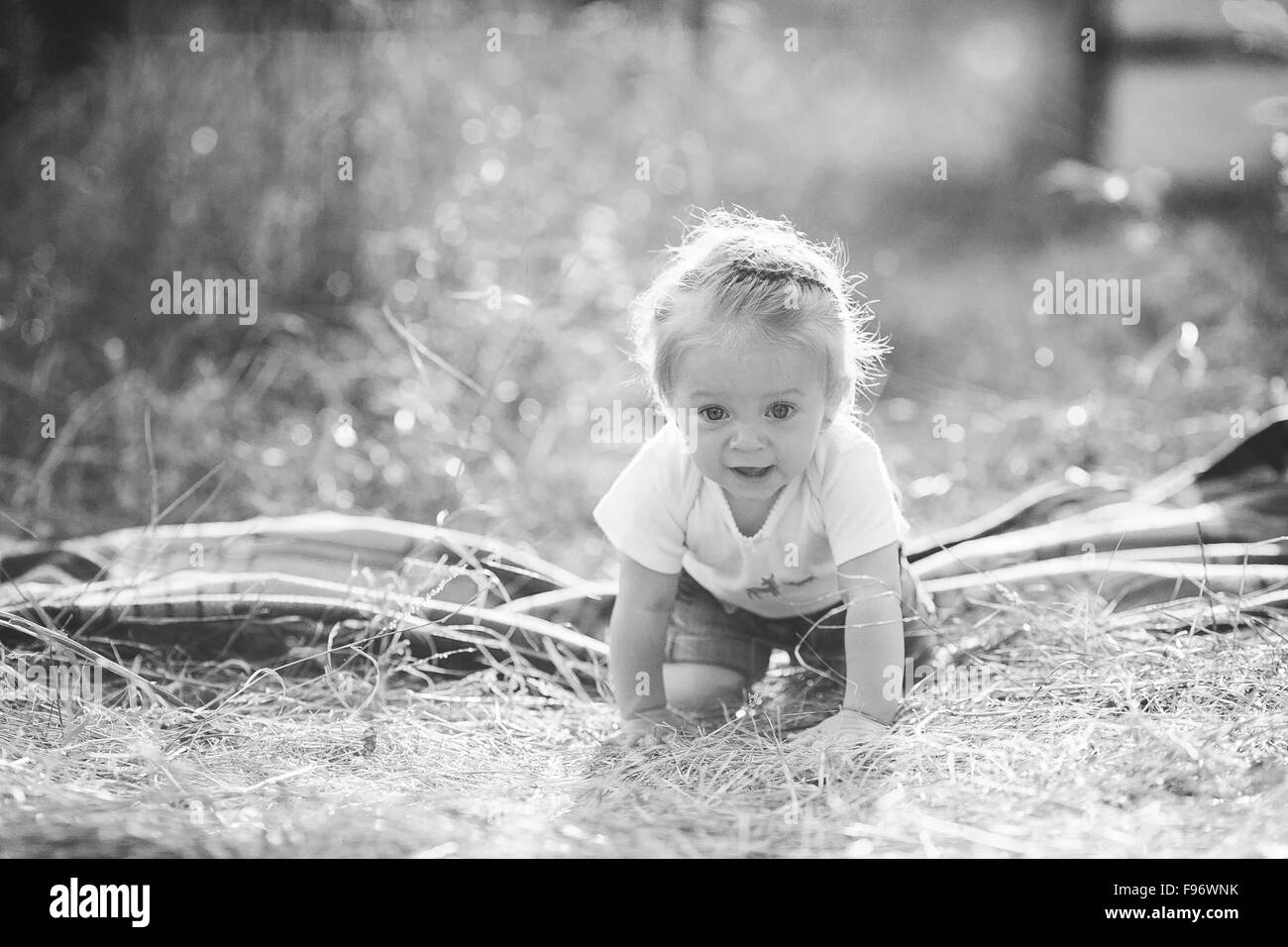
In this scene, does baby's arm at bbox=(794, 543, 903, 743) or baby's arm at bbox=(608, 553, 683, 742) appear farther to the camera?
baby's arm at bbox=(608, 553, 683, 742)

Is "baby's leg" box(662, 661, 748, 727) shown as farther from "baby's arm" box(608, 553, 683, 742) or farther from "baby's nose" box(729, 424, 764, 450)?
"baby's nose" box(729, 424, 764, 450)

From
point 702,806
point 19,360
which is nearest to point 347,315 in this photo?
point 19,360

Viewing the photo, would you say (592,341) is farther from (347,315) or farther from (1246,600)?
(1246,600)

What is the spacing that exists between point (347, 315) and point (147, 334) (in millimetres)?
630

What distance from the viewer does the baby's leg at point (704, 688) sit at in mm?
2248

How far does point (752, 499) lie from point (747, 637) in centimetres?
30

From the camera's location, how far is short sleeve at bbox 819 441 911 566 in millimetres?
2018

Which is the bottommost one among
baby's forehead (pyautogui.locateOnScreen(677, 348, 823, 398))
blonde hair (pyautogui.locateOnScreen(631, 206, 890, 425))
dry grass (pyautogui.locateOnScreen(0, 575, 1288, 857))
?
dry grass (pyautogui.locateOnScreen(0, 575, 1288, 857))

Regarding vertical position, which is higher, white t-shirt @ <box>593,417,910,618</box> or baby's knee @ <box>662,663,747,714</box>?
white t-shirt @ <box>593,417,910,618</box>

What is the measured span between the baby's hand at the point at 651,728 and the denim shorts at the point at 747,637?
17 cm

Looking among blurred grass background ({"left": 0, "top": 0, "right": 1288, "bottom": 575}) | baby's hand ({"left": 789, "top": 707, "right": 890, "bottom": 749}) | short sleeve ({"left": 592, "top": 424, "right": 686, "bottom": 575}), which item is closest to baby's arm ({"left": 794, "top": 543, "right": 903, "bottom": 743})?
baby's hand ({"left": 789, "top": 707, "right": 890, "bottom": 749})

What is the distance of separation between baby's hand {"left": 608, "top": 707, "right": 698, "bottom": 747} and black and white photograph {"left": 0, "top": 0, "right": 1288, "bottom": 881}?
19 mm

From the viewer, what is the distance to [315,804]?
5.82ft

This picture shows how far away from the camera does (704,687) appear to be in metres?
2.27
